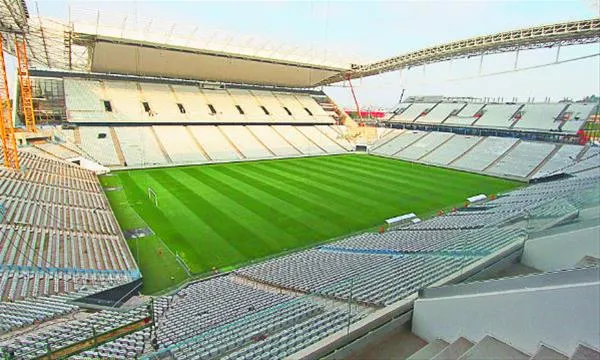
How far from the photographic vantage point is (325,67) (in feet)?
123

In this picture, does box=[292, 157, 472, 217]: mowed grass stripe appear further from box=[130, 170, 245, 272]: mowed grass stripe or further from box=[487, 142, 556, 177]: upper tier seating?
box=[487, 142, 556, 177]: upper tier seating

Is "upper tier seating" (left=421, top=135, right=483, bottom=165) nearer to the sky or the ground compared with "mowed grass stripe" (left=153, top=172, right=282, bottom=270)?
nearer to the sky

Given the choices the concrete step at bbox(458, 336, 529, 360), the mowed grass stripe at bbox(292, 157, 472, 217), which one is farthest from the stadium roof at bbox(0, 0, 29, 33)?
the mowed grass stripe at bbox(292, 157, 472, 217)

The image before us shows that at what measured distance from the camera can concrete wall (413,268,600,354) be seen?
3.02m

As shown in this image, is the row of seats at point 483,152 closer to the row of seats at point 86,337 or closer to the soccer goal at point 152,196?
the soccer goal at point 152,196

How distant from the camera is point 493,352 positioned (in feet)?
11.0

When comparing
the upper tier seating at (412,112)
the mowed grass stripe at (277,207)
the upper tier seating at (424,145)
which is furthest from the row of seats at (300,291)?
the upper tier seating at (412,112)

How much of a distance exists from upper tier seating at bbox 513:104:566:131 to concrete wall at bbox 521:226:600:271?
3395 centimetres

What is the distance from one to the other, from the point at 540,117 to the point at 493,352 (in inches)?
1548

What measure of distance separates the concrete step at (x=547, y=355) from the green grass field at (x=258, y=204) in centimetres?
968

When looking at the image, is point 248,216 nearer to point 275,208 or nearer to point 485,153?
point 275,208

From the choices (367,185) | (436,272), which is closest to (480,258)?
(436,272)

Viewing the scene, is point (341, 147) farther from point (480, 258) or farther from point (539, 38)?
point (480, 258)

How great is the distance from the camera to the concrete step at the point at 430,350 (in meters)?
3.71
